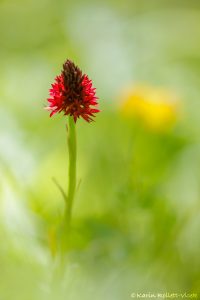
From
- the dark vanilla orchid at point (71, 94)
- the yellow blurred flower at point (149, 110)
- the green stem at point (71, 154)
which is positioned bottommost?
the green stem at point (71, 154)

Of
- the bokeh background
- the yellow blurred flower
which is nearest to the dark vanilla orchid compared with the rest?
the bokeh background

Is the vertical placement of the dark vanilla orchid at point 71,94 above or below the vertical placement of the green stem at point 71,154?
above

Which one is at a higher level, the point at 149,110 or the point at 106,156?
the point at 149,110

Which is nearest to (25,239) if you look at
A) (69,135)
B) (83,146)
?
(69,135)

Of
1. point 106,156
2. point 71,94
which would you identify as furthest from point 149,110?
point 71,94

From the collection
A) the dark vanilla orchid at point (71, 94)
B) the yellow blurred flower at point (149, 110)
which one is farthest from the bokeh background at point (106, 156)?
the dark vanilla orchid at point (71, 94)

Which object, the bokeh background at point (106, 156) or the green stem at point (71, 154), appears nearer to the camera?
the green stem at point (71, 154)

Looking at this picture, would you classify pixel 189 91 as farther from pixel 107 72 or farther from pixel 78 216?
pixel 78 216

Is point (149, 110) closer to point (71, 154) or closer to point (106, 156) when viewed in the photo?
point (106, 156)

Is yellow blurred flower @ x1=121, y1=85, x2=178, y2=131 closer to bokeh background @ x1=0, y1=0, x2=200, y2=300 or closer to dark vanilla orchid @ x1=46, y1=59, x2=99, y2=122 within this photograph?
bokeh background @ x1=0, y1=0, x2=200, y2=300

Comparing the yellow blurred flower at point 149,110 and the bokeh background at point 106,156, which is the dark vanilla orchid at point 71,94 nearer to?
the bokeh background at point 106,156
